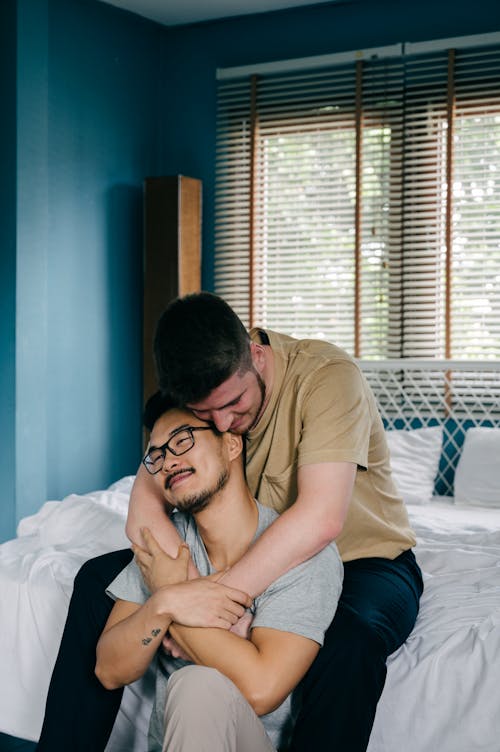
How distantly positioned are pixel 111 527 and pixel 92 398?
6.72ft

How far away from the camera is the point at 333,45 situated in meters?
4.52

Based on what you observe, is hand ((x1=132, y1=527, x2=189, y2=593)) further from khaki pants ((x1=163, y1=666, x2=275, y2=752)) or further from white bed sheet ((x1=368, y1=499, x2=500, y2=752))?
white bed sheet ((x1=368, y1=499, x2=500, y2=752))

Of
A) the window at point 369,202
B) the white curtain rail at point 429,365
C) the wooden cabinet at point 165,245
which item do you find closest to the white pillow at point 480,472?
the white curtain rail at point 429,365

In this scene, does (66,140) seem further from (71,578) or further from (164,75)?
(71,578)

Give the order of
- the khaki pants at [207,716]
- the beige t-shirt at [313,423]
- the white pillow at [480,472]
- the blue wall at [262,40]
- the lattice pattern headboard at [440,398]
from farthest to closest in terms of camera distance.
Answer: the blue wall at [262,40], the lattice pattern headboard at [440,398], the white pillow at [480,472], the beige t-shirt at [313,423], the khaki pants at [207,716]

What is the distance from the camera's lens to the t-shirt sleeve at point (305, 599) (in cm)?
158

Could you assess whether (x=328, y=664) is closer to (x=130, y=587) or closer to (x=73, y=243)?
(x=130, y=587)

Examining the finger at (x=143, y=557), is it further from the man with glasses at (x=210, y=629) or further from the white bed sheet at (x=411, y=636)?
the white bed sheet at (x=411, y=636)

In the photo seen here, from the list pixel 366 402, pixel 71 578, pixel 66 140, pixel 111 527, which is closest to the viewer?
pixel 366 402

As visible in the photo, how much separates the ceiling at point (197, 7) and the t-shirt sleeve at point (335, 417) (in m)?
3.17

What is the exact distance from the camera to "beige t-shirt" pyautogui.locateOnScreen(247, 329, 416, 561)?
73.2 inches

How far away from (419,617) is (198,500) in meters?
0.63

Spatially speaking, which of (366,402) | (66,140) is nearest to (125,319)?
(66,140)

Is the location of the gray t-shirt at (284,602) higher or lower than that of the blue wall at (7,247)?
lower
